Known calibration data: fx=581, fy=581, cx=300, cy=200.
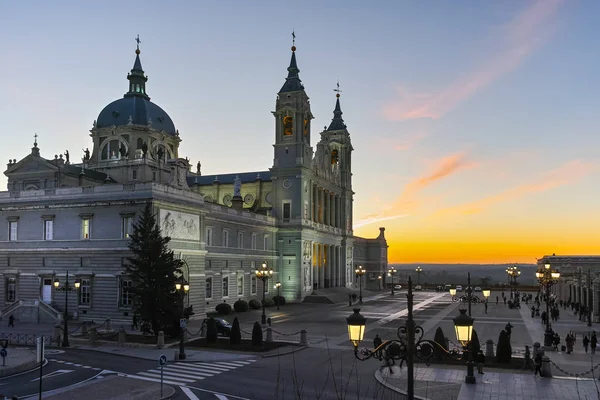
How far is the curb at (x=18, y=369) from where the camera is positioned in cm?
2916

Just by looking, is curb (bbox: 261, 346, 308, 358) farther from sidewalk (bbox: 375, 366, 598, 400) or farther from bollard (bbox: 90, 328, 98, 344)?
bollard (bbox: 90, 328, 98, 344)

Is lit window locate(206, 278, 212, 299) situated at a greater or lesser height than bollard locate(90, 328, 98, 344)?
greater

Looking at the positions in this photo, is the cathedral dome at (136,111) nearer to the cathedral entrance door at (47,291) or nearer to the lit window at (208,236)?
the lit window at (208,236)

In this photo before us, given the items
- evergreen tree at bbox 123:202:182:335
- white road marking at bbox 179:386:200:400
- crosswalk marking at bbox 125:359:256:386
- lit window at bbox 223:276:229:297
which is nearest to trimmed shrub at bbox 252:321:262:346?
crosswalk marking at bbox 125:359:256:386

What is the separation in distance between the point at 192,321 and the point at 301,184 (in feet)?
112

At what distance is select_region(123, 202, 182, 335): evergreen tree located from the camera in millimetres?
→ 41469

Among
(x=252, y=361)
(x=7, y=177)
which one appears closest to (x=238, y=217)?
(x=7, y=177)

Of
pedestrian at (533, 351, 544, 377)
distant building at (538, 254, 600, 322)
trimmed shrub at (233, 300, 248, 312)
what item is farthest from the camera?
trimmed shrub at (233, 300, 248, 312)

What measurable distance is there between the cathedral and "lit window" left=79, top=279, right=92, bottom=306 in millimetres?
90

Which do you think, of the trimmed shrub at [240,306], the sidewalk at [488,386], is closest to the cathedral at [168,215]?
the trimmed shrub at [240,306]

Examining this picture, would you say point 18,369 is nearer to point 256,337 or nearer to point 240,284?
point 256,337

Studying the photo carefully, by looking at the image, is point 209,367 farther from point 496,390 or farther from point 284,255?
point 284,255

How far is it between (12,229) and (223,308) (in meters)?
22.2

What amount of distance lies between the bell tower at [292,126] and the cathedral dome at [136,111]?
15.5m
